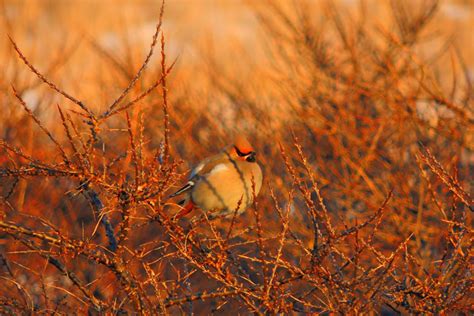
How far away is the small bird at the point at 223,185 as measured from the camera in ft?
16.9

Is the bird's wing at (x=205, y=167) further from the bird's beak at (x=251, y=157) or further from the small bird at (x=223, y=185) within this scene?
the bird's beak at (x=251, y=157)

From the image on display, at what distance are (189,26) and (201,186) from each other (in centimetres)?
1910

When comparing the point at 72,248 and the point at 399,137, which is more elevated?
the point at 72,248

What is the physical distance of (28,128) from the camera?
882 cm

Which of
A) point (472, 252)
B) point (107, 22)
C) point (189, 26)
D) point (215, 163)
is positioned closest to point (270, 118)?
point (215, 163)

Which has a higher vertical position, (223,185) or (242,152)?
(242,152)

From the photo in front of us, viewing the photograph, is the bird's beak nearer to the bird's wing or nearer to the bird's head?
the bird's head

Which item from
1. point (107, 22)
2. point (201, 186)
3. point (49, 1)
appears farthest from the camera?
point (49, 1)

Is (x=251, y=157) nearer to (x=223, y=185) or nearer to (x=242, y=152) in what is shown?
(x=242, y=152)

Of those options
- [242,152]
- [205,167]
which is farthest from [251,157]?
[205,167]

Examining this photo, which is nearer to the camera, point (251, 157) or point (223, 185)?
point (223, 185)

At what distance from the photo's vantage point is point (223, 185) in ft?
17.1

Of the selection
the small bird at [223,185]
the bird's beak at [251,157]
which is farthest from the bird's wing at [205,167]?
the bird's beak at [251,157]

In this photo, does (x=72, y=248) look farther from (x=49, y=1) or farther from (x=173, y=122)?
(x=49, y=1)
